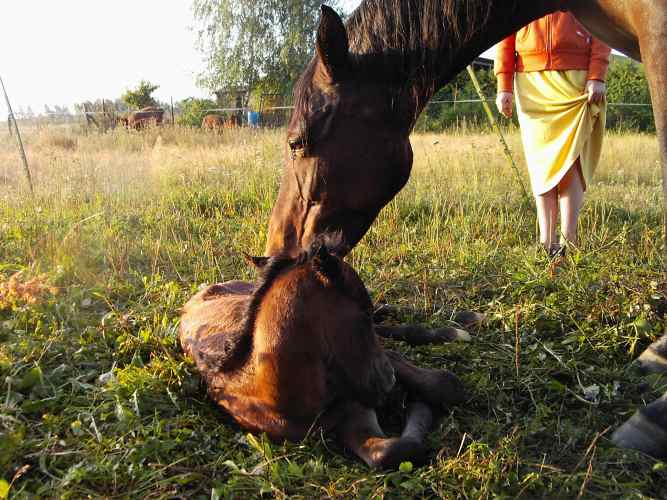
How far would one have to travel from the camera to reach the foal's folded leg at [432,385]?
2.13m

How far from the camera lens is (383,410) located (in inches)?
85.3

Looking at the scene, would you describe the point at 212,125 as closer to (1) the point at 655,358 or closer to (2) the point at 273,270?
(2) the point at 273,270

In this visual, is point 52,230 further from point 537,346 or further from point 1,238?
point 537,346

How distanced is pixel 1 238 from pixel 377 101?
3455mm

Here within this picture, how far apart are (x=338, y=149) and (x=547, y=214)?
7.60 ft

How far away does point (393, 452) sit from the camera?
1.73 meters

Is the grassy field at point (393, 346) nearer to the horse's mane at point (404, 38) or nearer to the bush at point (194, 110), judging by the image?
the horse's mane at point (404, 38)

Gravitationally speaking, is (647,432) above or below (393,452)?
below

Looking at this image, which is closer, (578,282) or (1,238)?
(578,282)

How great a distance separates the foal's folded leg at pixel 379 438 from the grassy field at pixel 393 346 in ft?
0.16

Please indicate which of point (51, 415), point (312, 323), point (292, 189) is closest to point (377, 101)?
point (292, 189)

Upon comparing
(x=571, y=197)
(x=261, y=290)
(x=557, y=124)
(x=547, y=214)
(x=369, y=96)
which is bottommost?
(x=547, y=214)

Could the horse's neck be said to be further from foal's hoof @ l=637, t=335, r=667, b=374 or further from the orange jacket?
foal's hoof @ l=637, t=335, r=667, b=374

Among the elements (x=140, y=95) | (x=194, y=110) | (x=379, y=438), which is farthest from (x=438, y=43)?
(x=140, y=95)
